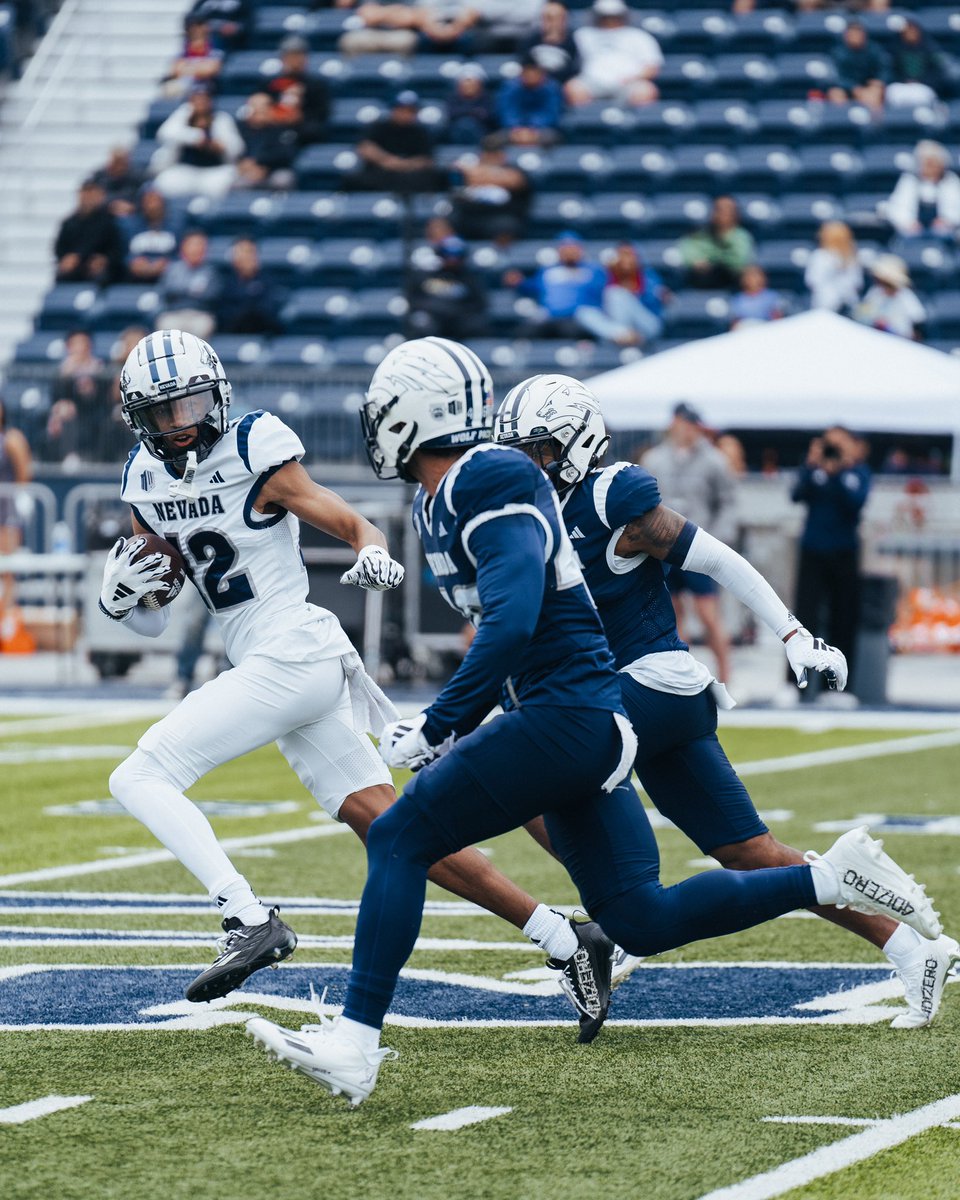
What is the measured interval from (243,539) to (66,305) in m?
17.2

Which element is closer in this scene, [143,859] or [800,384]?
[143,859]

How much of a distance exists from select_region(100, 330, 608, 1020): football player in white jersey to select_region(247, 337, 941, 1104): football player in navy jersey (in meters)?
0.65

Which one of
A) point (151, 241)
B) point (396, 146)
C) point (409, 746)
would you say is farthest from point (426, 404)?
point (151, 241)

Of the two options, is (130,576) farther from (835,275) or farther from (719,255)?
(719,255)

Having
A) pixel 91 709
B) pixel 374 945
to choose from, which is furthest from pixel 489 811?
pixel 91 709

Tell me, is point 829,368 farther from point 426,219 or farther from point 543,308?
point 426,219

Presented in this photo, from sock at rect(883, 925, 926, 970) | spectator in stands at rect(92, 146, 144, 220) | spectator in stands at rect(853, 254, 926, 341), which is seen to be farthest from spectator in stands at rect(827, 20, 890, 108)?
sock at rect(883, 925, 926, 970)

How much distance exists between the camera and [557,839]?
16.0 feet

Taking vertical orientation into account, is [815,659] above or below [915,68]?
above

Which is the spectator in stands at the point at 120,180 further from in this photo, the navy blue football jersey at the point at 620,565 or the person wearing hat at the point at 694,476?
the navy blue football jersey at the point at 620,565

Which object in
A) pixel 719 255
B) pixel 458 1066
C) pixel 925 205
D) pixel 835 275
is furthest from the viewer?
pixel 925 205

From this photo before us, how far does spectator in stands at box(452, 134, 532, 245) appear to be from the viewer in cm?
2116

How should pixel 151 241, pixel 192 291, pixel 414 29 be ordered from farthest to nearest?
1. pixel 414 29
2. pixel 151 241
3. pixel 192 291

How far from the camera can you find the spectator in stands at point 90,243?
72.1 feet
